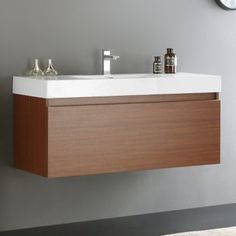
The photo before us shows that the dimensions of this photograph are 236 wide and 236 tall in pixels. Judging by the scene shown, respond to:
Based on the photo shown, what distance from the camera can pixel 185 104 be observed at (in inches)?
198

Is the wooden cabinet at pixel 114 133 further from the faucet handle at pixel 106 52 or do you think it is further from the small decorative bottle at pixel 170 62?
the faucet handle at pixel 106 52

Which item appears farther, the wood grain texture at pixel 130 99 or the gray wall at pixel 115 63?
the gray wall at pixel 115 63

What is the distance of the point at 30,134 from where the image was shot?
4.79 metres

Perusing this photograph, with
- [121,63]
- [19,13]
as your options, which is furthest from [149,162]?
[19,13]

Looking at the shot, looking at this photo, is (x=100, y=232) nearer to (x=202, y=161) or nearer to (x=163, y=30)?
(x=202, y=161)

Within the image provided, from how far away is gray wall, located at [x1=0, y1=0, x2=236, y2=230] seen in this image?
503cm

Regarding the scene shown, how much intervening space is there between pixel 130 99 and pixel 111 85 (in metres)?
0.17

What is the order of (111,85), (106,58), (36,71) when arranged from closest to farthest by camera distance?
(111,85), (36,71), (106,58)

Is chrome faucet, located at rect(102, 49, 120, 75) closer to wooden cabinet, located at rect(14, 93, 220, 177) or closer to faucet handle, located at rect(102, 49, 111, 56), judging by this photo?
faucet handle, located at rect(102, 49, 111, 56)

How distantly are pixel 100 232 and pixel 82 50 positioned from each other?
1.22 metres

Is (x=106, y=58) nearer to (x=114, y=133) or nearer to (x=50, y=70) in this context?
(x=50, y=70)

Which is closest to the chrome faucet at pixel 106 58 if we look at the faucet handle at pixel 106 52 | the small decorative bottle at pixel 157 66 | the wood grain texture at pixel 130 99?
the faucet handle at pixel 106 52

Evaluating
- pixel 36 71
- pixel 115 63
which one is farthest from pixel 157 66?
pixel 36 71

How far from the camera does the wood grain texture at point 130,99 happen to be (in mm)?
4648
